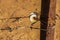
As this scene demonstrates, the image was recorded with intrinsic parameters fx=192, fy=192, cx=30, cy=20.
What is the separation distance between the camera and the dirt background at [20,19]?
6.00 ft

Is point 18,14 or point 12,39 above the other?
point 18,14

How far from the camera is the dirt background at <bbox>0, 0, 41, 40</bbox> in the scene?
183 cm

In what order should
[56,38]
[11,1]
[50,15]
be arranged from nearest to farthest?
[50,15] → [11,1] → [56,38]

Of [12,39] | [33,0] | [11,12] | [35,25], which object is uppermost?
[33,0]

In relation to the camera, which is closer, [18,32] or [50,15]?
[50,15]

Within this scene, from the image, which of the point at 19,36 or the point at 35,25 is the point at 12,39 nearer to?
the point at 19,36

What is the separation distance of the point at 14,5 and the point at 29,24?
0.79ft

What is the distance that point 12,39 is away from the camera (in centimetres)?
192

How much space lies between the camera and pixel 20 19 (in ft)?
6.19

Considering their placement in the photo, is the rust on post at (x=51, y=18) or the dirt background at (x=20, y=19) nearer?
the rust on post at (x=51, y=18)

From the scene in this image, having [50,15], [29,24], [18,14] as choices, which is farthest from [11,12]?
[50,15]

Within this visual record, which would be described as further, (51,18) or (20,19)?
(20,19)

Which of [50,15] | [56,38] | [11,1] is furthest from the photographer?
[56,38]

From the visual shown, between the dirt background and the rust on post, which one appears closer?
the rust on post
